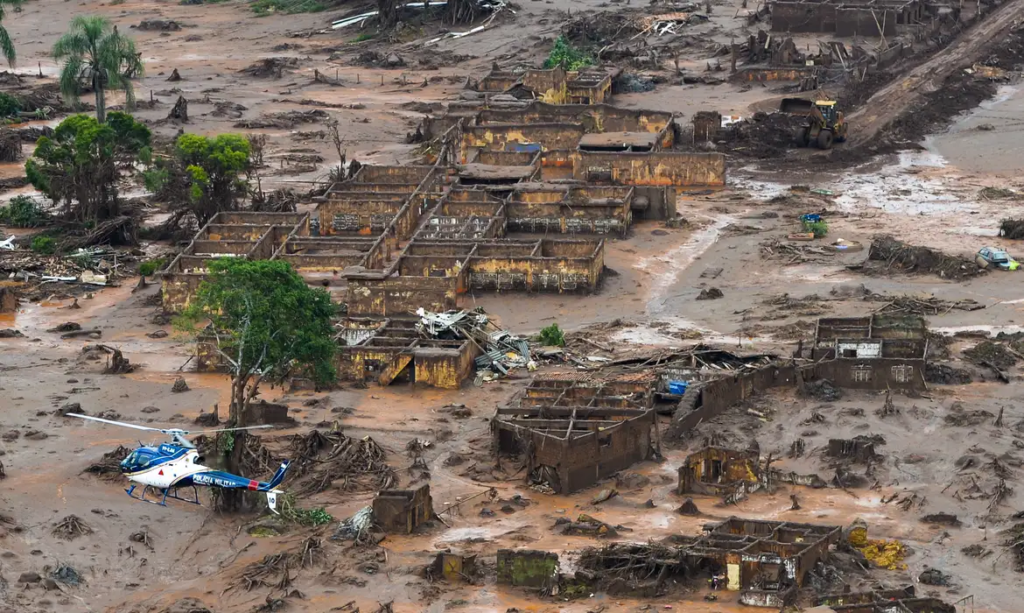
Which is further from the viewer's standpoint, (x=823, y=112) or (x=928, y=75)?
(x=928, y=75)

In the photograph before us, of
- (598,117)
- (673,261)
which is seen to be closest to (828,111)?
(598,117)

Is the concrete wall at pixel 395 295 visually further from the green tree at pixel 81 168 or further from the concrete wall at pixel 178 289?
the green tree at pixel 81 168

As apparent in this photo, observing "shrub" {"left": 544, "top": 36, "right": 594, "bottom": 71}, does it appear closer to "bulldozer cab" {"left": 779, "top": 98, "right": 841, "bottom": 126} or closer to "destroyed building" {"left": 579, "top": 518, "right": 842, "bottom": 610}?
"bulldozer cab" {"left": 779, "top": 98, "right": 841, "bottom": 126}

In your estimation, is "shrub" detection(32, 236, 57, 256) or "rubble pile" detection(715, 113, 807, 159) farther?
"rubble pile" detection(715, 113, 807, 159)

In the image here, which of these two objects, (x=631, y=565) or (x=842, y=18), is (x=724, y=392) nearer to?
(x=631, y=565)

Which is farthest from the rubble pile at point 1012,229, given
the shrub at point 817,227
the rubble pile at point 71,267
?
the rubble pile at point 71,267

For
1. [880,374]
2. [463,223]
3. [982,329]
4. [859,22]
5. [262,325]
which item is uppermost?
[262,325]

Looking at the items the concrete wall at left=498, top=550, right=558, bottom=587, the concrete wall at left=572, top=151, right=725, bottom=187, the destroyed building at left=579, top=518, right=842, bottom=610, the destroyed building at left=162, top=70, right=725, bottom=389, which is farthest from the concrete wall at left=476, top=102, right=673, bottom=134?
the concrete wall at left=498, top=550, right=558, bottom=587
